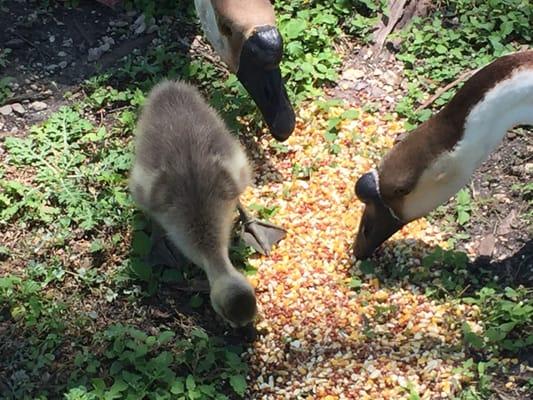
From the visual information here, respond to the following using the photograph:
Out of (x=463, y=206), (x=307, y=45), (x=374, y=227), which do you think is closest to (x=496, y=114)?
(x=463, y=206)

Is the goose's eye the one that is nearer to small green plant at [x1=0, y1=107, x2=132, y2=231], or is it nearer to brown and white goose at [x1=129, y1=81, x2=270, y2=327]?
brown and white goose at [x1=129, y1=81, x2=270, y2=327]

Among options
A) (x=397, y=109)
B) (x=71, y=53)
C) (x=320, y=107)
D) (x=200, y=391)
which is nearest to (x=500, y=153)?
(x=397, y=109)

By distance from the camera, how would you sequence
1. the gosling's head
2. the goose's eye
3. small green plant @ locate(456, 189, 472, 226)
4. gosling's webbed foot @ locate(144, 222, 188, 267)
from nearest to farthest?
the gosling's head
gosling's webbed foot @ locate(144, 222, 188, 267)
small green plant @ locate(456, 189, 472, 226)
the goose's eye

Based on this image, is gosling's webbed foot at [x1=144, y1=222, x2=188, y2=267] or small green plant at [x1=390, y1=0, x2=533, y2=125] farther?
small green plant at [x1=390, y1=0, x2=533, y2=125]

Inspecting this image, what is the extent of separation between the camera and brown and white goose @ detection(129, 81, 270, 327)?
4.57m

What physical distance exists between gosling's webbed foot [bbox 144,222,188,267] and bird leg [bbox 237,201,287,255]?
342 millimetres

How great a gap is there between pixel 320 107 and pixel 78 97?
1.42 m

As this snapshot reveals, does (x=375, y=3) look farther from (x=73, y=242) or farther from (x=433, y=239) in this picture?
(x=73, y=242)

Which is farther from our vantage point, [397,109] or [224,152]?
[397,109]

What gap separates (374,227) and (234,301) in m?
0.89

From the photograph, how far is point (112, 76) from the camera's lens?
19.2ft

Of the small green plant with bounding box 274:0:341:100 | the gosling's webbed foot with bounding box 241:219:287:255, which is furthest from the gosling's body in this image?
the small green plant with bounding box 274:0:341:100

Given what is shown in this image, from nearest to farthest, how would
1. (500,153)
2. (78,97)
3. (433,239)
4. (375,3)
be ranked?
(433,239), (500,153), (78,97), (375,3)

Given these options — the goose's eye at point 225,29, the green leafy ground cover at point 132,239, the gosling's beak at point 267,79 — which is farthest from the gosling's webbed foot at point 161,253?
the goose's eye at point 225,29
